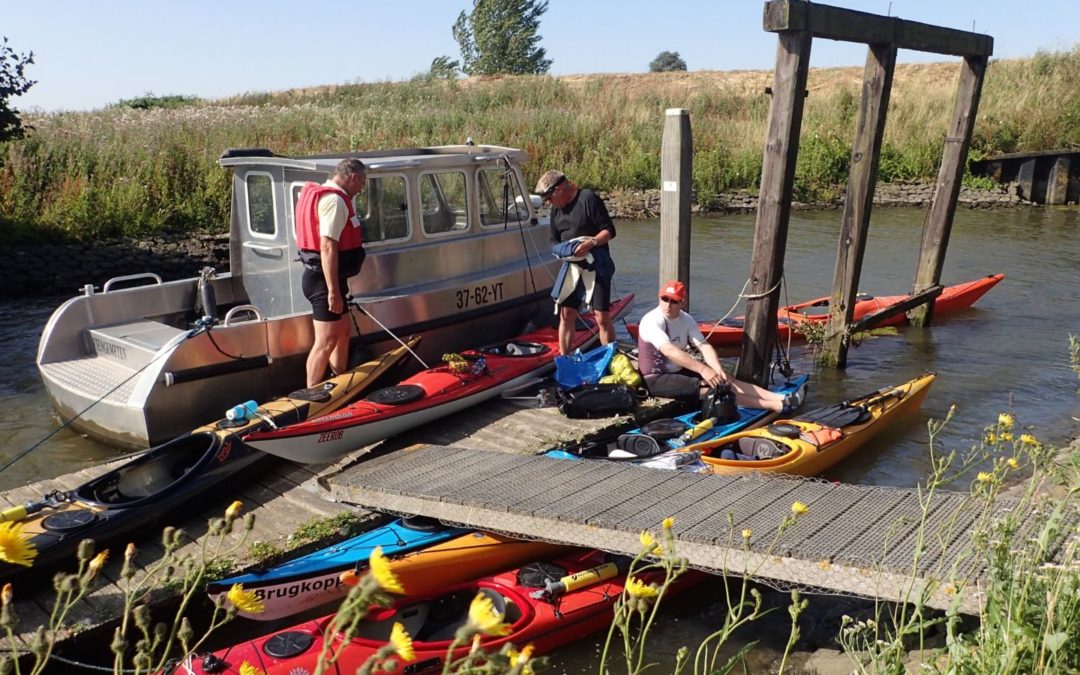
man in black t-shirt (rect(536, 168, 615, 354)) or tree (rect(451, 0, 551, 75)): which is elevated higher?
tree (rect(451, 0, 551, 75))

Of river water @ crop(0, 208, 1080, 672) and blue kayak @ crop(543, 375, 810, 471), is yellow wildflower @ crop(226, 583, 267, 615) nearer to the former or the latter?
river water @ crop(0, 208, 1080, 672)

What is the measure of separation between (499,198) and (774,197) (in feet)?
9.92

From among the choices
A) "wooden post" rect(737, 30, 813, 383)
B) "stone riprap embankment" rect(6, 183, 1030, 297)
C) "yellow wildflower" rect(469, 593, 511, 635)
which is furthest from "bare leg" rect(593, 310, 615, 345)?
"stone riprap embankment" rect(6, 183, 1030, 297)

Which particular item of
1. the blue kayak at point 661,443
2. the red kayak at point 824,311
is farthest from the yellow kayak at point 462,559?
the red kayak at point 824,311

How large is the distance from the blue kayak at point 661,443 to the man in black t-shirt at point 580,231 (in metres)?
1.58

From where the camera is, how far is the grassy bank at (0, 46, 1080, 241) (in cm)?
1691

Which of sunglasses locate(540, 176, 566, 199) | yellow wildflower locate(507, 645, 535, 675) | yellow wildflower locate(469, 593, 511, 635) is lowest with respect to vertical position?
yellow wildflower locate(507, 645, 535, 675)

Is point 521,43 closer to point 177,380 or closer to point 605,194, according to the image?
point 605,194

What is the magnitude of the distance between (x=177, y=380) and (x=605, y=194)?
17670mm

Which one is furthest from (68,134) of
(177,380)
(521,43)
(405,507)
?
(521,43)

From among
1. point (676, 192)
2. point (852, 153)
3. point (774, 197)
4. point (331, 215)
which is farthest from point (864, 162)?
point (331, 215)

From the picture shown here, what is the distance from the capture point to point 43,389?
10297 millimetres

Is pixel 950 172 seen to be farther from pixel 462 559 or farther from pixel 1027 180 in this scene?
pixel 1027 180

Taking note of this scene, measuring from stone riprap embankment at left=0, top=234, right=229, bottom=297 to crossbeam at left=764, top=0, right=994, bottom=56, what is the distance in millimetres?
11186
